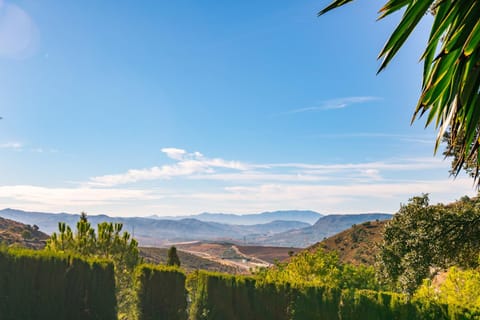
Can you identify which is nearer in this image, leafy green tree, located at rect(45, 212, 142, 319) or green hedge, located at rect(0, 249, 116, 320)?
green hedge, located at rect(0, 249, 116, 320)

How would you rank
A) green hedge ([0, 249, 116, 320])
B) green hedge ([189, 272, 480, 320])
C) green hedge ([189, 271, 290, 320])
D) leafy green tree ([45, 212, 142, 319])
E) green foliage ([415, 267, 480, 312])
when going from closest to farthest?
green foliage ([415, 267, 480, 312])
green hedge ([189, 272, 480, 320])
green hedge ([0, 249, 116, 320])
green hedge ([189, 271, 290, 320])
leafy green tree ([45, 212, 142, 319])

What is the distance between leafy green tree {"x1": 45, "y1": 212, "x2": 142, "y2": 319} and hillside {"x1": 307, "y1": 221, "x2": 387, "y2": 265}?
58852mm

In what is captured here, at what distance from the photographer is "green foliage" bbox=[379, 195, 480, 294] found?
A: 1811 cm

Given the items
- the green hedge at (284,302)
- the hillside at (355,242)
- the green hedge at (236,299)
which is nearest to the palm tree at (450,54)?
the green hedge at (284,302)

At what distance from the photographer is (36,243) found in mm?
94812

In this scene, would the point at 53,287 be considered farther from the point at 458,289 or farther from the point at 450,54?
the point at 450,54

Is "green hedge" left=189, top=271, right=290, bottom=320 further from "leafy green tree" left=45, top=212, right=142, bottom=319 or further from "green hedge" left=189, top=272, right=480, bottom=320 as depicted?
"leafy green tree" left=45, top=212, right=142, bottom=319

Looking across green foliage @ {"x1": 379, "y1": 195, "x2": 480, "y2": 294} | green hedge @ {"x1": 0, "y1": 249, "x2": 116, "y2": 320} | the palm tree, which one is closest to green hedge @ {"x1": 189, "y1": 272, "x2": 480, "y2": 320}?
green foliage @ {"x1": 379, "y1": 195, "x2": 480, "y2": 294}

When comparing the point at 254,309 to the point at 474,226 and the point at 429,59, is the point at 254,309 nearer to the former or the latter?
the point at 474,226

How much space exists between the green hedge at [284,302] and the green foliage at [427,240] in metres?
4.18

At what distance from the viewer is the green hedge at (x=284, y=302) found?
15953 millimetres

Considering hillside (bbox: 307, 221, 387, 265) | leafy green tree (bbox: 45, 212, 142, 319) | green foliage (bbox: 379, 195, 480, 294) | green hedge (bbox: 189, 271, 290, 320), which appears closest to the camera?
green foliage (bbox: 379, 195, 480, 294)

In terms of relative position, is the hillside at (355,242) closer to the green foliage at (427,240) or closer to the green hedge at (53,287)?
the green foliage at (427,240)

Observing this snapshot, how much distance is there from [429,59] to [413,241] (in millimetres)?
17814
